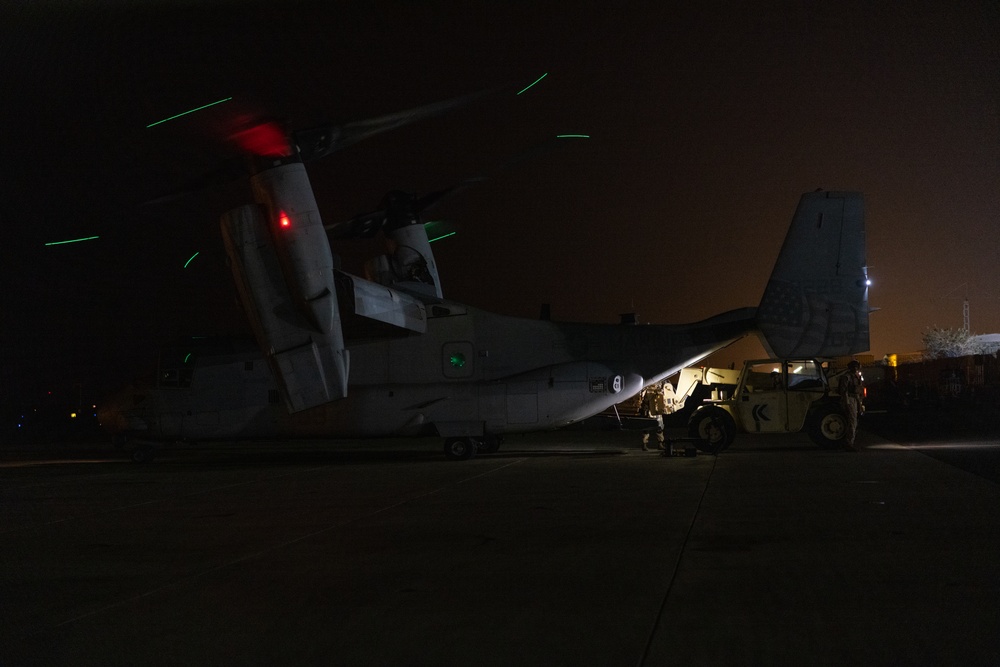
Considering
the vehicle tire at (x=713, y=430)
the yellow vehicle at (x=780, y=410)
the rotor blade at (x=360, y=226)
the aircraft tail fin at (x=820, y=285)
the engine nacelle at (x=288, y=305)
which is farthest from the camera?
the rotor blade at (x=360, y=226)

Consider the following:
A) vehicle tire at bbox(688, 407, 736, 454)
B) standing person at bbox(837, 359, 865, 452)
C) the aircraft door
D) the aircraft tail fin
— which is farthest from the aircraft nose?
standing person at bbox(837, 359, 865, 452)

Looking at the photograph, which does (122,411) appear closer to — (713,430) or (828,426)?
(713,430)

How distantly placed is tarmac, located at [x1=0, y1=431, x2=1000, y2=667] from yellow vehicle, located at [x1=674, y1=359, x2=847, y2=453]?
482 cm

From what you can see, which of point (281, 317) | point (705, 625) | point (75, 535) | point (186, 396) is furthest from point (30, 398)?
point (705, 625)

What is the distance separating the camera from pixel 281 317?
1739cm

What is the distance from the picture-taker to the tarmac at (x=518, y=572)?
5.00 metres

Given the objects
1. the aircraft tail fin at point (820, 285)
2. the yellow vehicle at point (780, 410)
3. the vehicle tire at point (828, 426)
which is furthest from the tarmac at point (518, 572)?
the aircraft tail fin at point (820, 285)

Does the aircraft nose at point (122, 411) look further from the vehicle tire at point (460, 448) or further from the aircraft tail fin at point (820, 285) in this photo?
the aircraft tail fin at point (820, 285)

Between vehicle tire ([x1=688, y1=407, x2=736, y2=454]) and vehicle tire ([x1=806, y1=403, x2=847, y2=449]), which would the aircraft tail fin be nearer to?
vehicle tire ([x1=806, y1=403, x2=847, y2=449])

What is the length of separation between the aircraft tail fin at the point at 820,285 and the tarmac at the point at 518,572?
5.78 meters

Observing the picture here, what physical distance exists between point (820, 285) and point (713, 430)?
13.1ft

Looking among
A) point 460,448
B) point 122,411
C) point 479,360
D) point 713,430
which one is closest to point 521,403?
point 479,360

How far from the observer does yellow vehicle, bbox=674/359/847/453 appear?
1927 cm

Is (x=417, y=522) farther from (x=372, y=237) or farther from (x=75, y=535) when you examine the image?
(x=372, y=237)
